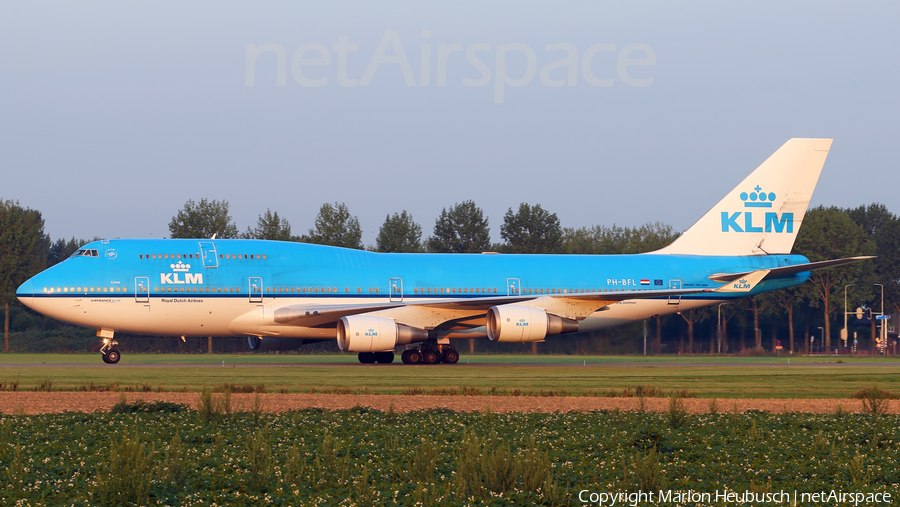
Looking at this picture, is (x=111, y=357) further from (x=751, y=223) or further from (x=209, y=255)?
(x=751, y=223)

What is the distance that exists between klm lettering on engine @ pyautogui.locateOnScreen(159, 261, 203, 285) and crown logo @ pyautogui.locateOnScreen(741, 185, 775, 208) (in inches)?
849

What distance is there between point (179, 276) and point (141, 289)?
4.13 feet

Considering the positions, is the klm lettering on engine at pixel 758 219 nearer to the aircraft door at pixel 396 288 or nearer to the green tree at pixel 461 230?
the aircraft door at pixel 396 288

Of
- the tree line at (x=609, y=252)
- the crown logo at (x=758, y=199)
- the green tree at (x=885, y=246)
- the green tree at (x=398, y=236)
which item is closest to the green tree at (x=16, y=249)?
the tree line at (x=609, y=252)

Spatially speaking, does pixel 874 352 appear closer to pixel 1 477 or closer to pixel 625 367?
pixel 625 367

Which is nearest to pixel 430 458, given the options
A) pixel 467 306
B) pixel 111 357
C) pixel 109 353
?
pixel 467 306

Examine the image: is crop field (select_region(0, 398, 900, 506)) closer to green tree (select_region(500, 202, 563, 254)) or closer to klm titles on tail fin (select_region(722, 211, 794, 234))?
klm titles on tail fin (select_region(722, 211, 794, 234))

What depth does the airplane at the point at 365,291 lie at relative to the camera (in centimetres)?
3084

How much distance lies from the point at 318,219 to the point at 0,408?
55005 millimetres

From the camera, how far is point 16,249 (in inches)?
2290

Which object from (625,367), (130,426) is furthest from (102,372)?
(625,367)

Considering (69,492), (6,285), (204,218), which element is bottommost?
(69,492)

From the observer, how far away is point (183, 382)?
22828 mm

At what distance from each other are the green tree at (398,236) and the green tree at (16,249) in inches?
937
